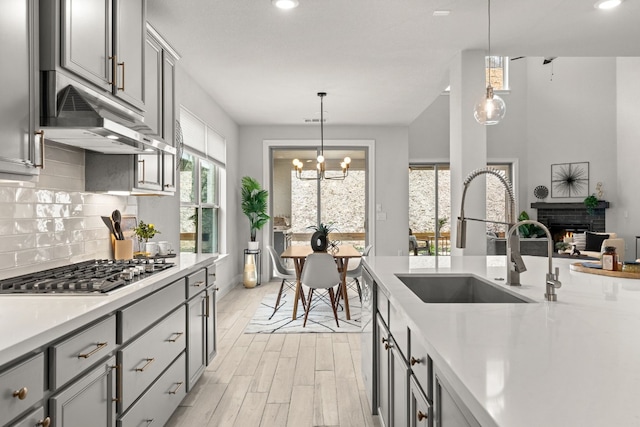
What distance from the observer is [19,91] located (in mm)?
1651

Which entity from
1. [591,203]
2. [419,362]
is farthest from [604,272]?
[591,203]

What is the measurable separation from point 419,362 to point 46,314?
3.90ft

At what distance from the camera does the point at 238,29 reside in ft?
11.5

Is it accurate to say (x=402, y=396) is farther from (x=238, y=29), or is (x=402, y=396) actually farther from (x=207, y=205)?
(x=207, y=205)

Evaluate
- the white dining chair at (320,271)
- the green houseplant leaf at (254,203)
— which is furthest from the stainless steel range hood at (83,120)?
the green houseplant leaf at (254,203)

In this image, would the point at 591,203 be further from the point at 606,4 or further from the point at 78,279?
the point at 78,279

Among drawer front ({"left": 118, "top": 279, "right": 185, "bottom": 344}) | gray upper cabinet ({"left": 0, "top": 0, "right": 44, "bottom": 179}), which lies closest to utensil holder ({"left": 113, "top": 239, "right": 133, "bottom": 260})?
drawer front ({"left": 118, "top": 279, "right": 185, "bottom": 344})

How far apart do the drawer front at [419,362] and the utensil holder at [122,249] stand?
214 centimetres

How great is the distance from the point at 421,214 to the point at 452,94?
15.4 ft

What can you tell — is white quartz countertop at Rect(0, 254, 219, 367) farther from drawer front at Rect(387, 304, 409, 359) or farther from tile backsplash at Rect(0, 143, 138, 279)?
drawer front at Rect(387, 304, 409, 359)

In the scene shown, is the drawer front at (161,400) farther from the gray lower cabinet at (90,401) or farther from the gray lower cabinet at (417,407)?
the gray lower cabinet at (417,407)

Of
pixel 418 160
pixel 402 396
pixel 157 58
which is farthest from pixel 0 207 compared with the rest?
pixel 418 160

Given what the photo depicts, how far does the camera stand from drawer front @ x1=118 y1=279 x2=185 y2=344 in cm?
180

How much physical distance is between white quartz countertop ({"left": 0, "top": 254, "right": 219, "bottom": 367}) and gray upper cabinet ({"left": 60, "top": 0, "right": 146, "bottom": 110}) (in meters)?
0.96
